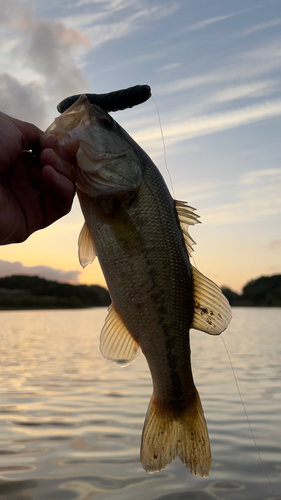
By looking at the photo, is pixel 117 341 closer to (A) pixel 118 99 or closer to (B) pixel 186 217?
(B) pixel 186 217

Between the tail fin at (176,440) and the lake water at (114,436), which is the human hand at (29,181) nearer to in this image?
the tail fin at (176,440)

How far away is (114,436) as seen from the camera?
6.94 metres

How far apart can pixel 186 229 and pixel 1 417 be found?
5.92 meters

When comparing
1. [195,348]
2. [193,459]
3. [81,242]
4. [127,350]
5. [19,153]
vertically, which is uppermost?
[19,153]

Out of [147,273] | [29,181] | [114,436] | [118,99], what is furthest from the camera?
[114,436]

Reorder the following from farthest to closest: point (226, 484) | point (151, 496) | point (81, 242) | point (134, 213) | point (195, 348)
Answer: point (195, 348), point (226, 484), point (151, 496), point (81, 242), point (134, 213)

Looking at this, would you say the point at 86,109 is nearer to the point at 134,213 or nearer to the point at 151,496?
the point at 134,213

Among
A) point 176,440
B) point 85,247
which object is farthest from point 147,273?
point 176,440

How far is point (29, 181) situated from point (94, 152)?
2.67 feet

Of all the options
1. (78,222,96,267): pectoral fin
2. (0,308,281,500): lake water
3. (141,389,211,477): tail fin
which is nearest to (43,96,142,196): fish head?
(78,222,96,267): pectoral fin

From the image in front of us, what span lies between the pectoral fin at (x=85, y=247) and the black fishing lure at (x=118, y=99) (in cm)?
98

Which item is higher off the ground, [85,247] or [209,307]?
[85,247]

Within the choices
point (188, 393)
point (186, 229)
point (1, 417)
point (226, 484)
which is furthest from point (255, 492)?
point (1, 417)

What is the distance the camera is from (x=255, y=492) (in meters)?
5.05
